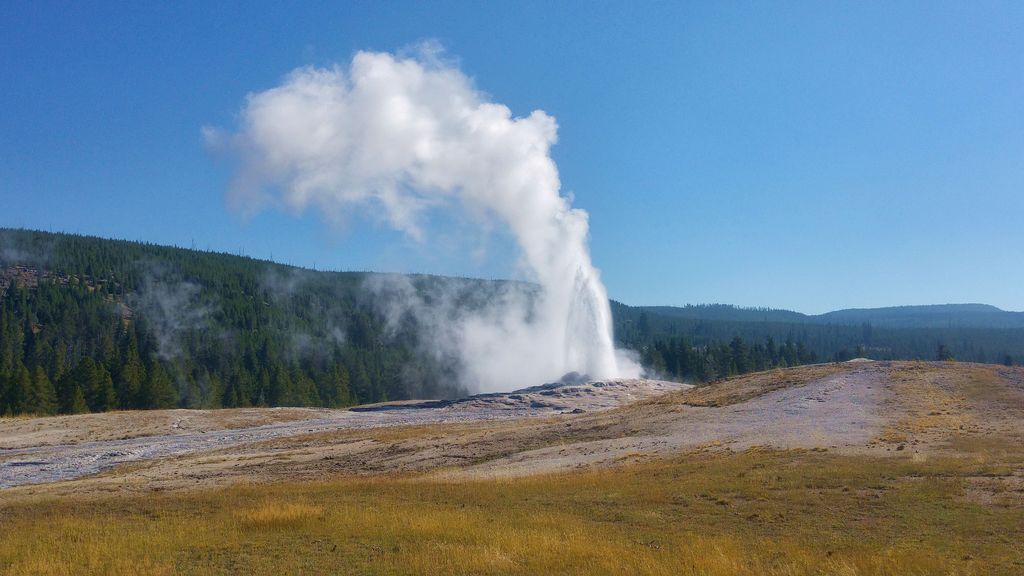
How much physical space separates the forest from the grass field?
76431 mm

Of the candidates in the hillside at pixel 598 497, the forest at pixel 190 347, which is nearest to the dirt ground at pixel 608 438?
the hillside at pixel 598 497

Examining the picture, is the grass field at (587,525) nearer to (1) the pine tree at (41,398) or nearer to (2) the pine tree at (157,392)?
(1) the pine tree at (41,398)

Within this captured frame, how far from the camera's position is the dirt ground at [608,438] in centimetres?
2892

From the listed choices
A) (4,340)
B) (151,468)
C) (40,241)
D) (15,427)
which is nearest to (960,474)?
(151,468)

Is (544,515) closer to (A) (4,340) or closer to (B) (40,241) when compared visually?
(A) (4,340)

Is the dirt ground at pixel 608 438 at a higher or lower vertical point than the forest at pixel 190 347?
lower

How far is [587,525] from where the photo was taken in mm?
16391

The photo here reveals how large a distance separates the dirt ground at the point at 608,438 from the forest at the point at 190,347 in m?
28.9

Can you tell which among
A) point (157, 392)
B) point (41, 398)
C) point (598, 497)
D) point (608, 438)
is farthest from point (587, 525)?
point (157, 392)

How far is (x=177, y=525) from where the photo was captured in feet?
58.1

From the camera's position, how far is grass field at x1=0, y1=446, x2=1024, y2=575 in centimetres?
1288

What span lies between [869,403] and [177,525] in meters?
36.0

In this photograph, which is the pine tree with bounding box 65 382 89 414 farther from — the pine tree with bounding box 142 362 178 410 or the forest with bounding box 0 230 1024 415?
the pine tree with bounding box 142 362 178 410

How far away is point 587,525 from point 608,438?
20.7 m
